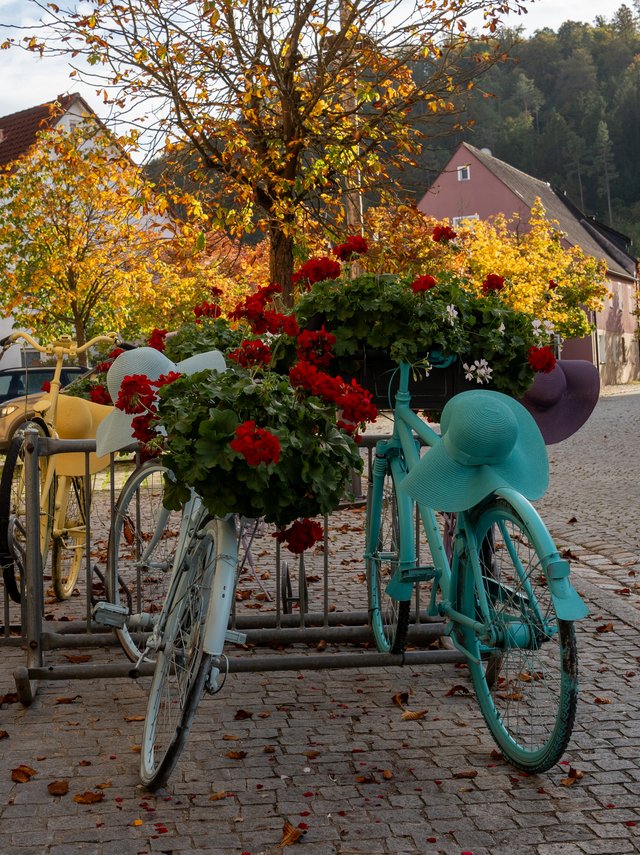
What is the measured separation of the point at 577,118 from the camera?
4018 inches

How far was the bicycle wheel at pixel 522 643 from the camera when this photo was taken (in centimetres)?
344

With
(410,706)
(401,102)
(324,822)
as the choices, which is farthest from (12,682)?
(401,102)

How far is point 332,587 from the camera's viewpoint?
7.56 m

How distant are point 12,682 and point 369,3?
308 inches

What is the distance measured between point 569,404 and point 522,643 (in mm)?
1937

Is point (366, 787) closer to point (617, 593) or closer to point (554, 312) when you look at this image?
point (617, 593)

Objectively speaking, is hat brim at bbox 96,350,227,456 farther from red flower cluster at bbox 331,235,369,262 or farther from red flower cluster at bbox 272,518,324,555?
red flower cluster at bbox 331,235,369,262

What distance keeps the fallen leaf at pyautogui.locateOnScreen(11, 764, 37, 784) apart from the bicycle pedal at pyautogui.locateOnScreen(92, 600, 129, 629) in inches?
30.9

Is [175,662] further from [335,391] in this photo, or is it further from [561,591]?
[561,591]

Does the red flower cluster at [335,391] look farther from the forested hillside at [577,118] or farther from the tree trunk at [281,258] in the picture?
the forested hillside at [577,118]

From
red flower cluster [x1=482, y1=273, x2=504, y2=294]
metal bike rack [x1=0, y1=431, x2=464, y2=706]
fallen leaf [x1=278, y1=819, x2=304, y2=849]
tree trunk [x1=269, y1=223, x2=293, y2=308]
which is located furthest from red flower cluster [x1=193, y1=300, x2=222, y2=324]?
tree trunk [x1=269, y1=223, x2=293, y2=308]

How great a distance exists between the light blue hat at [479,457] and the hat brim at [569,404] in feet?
4.65

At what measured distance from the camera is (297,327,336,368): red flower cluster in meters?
4.10

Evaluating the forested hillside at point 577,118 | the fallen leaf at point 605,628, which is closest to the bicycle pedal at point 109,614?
the fallen leaf at point 605,628
